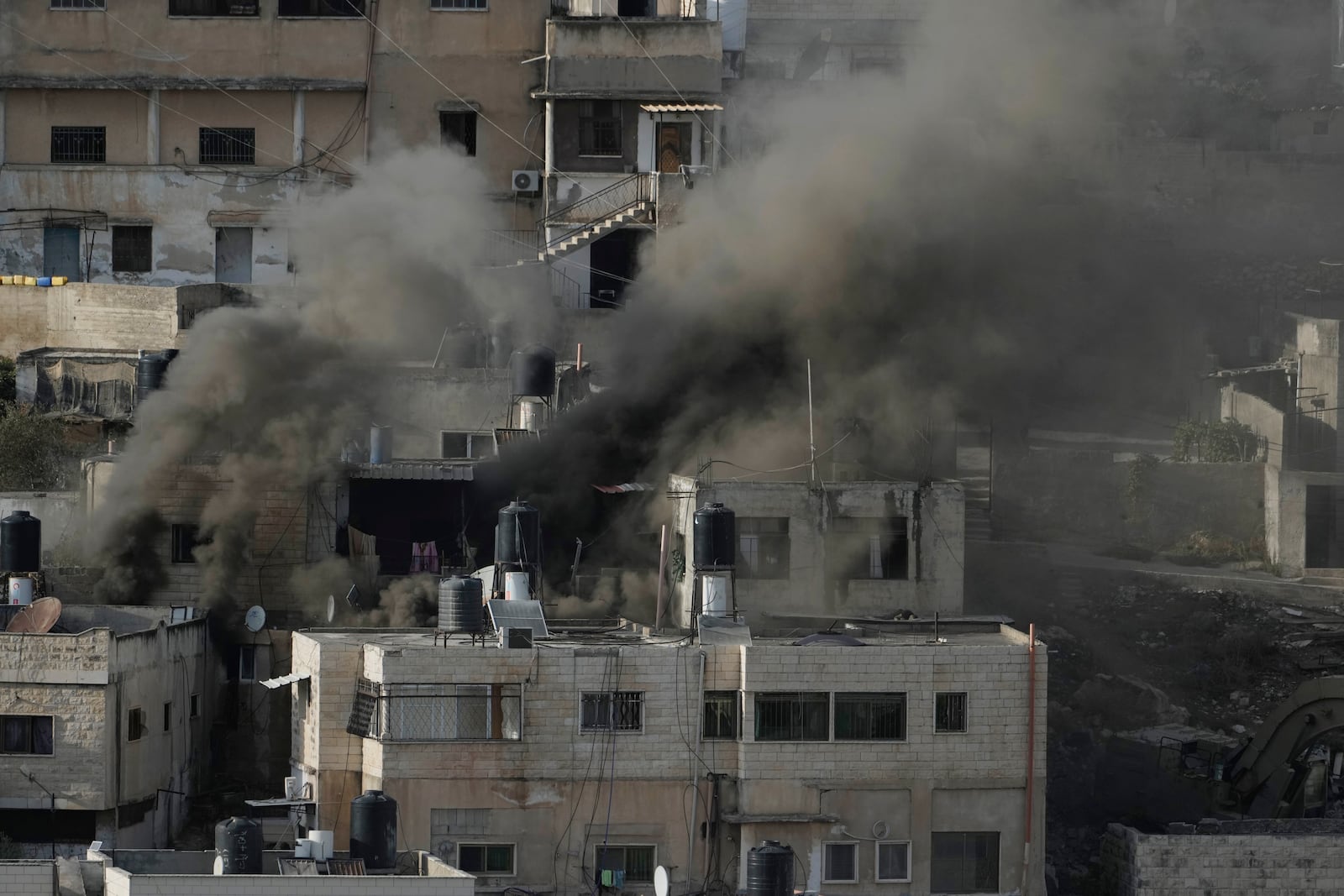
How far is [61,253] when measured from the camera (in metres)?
53.5

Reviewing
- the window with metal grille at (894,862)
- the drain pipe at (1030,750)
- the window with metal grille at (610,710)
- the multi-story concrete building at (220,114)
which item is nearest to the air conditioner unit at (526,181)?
the multi-story concrete building at (220,114)

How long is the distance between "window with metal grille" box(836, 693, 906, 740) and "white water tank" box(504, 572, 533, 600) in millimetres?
4306

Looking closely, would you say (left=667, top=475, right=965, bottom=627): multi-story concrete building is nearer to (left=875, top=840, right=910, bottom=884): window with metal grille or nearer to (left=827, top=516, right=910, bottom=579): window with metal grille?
(left=827, top=516, right=910, bottom=579): window with metal grille

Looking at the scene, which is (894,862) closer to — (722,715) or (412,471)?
(722,715)

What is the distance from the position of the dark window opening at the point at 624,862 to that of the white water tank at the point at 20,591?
385 inches

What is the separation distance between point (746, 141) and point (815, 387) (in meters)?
8.81

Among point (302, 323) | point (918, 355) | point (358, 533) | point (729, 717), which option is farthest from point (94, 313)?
point (729, 717)

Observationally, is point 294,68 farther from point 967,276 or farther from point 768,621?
point 768,621

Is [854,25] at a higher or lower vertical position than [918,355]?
higher

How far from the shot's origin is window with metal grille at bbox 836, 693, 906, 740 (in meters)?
29.6

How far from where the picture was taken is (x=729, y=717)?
2961cm

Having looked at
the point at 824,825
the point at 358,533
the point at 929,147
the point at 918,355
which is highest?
the point at 929,147

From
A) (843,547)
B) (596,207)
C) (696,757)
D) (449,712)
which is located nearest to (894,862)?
(696,757)

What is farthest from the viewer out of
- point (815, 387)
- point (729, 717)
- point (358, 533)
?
point (815, 387)
